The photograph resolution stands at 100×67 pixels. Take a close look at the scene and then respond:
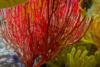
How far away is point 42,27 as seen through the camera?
1.99 meters

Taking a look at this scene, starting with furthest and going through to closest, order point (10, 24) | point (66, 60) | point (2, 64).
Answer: point (2, 64)
point (66, 60)
point (10, 24)

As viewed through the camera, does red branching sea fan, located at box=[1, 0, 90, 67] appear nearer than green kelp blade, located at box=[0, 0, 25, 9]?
No

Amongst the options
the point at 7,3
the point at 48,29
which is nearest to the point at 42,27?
the point at 48,29

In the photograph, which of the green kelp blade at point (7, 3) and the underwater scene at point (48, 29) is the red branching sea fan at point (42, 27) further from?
the green kelp blade at point (7, 3)

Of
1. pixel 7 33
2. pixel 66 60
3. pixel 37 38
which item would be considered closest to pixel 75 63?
pixel 66 60

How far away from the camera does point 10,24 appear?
82.4 inches

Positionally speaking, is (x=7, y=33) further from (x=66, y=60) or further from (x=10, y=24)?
(x=66, y=60)

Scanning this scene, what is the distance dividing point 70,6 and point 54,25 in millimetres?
229

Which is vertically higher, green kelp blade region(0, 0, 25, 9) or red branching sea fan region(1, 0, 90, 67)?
green kelp blade region(0, 0, 25, 9)

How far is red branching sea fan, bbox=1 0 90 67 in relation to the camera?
6.33 feet

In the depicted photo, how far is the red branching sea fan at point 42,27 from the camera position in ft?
6.33

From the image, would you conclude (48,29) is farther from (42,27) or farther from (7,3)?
(7,3)

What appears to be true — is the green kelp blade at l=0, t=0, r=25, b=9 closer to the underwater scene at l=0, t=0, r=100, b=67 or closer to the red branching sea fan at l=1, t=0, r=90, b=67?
the underwater scene at l=0, t=0, r=100, b=67

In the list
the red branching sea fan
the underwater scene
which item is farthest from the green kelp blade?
the red branching sea fan
